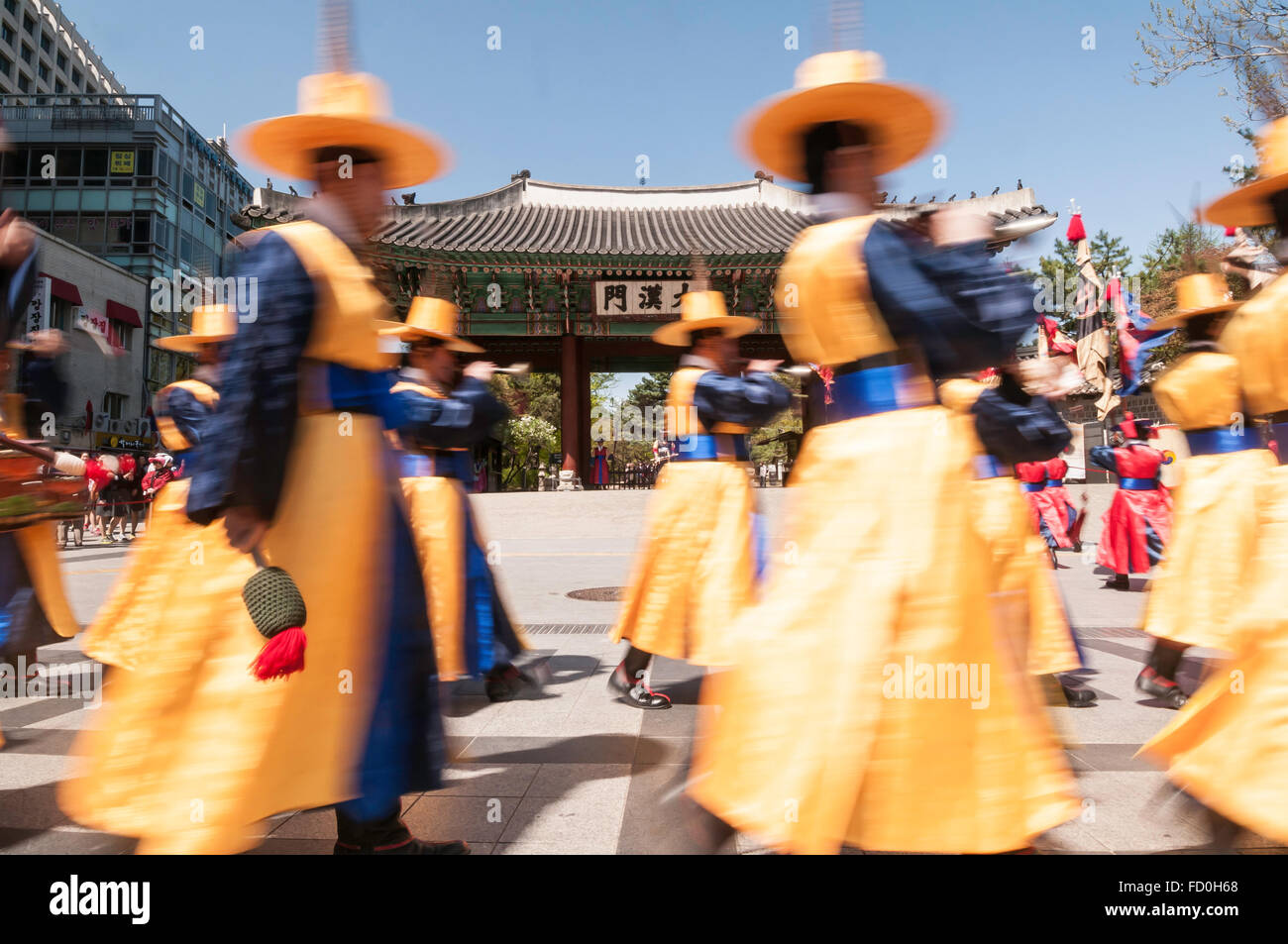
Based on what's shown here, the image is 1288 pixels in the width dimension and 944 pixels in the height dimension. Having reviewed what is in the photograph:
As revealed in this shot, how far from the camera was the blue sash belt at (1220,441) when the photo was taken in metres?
3.35

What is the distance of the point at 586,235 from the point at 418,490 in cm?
1725

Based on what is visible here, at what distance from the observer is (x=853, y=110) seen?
1819 millimetres

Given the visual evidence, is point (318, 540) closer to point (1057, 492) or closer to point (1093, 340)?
point (1057, 492)

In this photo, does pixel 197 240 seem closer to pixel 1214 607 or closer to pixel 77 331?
→ pixel 77 331

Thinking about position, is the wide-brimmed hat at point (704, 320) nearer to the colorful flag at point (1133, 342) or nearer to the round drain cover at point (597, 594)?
the colorful flag at point (1133, 342)

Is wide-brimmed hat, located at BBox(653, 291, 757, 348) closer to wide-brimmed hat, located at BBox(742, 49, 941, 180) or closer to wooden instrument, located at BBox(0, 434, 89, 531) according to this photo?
wide-brimmed hat, located at BBox(742, 49, 941, 180)

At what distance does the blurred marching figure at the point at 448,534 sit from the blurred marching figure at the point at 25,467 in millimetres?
1335

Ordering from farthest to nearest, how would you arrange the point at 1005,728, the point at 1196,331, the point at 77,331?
the point at 77,331
the point at 1196,331
the point at 1005,728

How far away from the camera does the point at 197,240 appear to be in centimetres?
3372

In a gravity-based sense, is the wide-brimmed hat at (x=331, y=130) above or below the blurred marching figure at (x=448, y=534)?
above

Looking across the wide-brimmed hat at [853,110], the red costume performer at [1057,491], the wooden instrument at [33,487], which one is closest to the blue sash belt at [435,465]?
the wooden instrument at [33,487]
